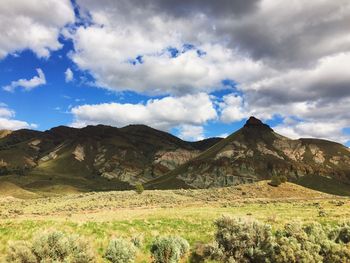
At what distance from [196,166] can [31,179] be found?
3335 inches

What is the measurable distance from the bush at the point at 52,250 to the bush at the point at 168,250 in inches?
152

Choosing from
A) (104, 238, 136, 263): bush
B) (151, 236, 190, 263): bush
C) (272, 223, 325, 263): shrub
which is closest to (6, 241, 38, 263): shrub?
(104, 238, 136, 263): bush

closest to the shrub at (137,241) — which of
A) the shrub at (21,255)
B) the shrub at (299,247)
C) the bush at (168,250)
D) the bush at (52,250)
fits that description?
the bush at (168,250)

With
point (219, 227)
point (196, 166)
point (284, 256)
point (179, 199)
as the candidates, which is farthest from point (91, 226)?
point (196, 166)

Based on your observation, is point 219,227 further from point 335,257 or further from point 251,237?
point 335,257

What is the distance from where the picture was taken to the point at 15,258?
53.0 ft

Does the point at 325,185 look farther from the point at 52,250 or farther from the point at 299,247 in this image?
the point at 52,250

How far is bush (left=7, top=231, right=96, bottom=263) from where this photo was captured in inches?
637

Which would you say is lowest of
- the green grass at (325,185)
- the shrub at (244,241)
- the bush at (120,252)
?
the bush at (120,252)

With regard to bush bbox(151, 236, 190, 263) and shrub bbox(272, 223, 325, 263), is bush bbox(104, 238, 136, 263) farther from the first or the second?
shrub bbox(272, 223, 325, 263)

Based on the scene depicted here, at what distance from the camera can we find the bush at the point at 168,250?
2017cm

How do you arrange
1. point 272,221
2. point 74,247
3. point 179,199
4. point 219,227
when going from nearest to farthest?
point 74,247
point 219,227
point 272,221
point 179,199

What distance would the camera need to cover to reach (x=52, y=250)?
1681 centimetres

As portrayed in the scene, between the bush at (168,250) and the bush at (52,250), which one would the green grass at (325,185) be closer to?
the bush at (168,250)
